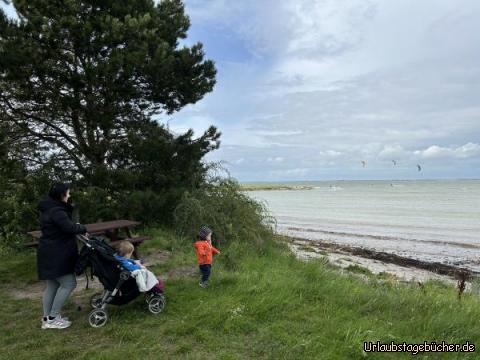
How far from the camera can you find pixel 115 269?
441cm

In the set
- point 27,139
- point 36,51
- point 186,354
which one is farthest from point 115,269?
point 27,139

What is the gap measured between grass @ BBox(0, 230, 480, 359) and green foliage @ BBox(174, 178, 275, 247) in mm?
3363

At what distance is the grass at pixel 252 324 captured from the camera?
12.0ft

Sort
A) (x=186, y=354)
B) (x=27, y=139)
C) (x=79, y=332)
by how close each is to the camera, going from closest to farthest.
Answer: (x=186, y=354)
(x=79, y=332)
(x=27, y=139)

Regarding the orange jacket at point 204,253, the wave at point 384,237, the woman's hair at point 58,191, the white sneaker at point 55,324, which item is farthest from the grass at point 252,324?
the wave at point 384,237

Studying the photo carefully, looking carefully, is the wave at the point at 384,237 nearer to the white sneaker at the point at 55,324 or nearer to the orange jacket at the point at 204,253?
the orange jacket at the point at 204,253

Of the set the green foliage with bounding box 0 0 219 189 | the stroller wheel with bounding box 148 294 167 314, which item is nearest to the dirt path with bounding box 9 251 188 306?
the stroller wheel with bounding box 148 294 167 314

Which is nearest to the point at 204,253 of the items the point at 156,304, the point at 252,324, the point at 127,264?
the point at 156,304

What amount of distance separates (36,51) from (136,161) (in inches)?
132

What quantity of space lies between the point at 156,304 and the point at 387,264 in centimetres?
1048

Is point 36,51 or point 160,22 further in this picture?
point 160,22

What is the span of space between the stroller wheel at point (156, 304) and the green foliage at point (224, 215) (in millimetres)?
4310

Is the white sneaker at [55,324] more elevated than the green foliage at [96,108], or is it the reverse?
the green foliage at [96,108]

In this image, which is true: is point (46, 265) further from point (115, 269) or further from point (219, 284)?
point (219, 284)
